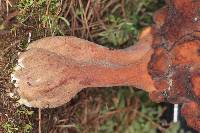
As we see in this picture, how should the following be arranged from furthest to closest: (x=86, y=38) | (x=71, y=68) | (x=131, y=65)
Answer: (x=86, y=38) < (x=131, y=65) < (x=71, y=68)

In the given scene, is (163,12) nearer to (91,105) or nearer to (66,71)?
(66,71)

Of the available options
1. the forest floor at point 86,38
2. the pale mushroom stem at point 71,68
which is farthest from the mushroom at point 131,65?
the forest floor at point 86,38

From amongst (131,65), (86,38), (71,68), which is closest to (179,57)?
(131,65)

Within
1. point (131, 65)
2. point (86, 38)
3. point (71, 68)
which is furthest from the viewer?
point (86, 38)

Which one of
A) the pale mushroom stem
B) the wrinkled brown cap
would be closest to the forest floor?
the pale mushroom stem

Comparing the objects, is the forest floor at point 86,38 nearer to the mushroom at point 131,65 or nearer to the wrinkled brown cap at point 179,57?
the mushroom at point 131,65

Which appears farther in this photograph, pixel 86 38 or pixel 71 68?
pixel 86 38

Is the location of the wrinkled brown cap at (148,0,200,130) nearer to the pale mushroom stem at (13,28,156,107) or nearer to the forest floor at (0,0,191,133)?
the pale mushroom stem at (13,28,156,107)

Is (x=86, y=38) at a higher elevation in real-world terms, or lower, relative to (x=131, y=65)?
higher

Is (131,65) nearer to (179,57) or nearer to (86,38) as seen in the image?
(179,57)
